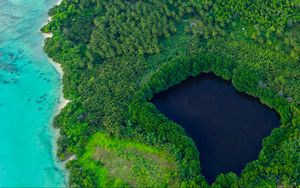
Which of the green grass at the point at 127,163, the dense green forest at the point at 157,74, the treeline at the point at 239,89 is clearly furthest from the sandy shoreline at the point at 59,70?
the treeline at the point at 239,89

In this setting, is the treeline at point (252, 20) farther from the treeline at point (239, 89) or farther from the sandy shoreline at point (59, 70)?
the sandy shoreline at point (59, 70)

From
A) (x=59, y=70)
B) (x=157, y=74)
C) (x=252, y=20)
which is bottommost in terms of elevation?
(x=59, y=70)

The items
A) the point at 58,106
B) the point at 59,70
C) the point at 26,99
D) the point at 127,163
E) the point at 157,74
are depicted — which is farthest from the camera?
the point at 59,70

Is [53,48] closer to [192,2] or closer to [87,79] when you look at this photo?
[87,79]

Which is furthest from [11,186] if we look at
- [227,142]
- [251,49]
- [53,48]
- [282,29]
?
[282,29]

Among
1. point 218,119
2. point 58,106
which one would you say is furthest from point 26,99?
point 218,119

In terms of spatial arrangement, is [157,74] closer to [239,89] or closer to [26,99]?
[239,89]
